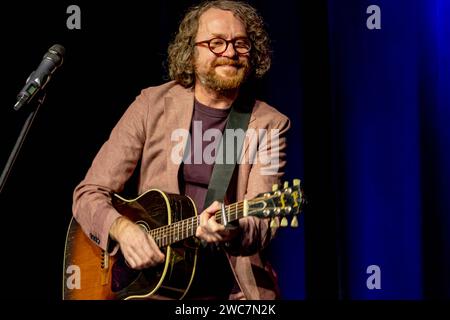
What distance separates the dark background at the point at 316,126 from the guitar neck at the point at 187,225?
989 millimetres

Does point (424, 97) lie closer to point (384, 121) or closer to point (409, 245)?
point (384, 121)

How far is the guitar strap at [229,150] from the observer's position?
2.86 metres

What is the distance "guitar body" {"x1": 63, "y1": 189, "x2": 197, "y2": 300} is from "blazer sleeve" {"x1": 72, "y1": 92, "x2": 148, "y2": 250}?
0.27ft

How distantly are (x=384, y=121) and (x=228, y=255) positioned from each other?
4.06ft

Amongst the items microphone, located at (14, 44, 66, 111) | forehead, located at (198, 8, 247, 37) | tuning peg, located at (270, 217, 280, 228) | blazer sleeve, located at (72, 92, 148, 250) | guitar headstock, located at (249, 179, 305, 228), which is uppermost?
forehead, located at (198, 8, 247, 37)

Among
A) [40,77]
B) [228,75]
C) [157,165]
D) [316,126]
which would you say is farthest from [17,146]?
[316,126]

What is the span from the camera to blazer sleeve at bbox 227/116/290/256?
8.77 feet

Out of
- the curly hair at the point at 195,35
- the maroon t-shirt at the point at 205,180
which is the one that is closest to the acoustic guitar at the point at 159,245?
the maroon t-shirt at the point at 205,180

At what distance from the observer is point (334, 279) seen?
3.55 meters

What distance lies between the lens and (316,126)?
3520mm

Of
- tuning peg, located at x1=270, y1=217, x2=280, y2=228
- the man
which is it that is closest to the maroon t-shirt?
the man

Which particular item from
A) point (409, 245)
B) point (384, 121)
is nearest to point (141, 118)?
point (384, 121)

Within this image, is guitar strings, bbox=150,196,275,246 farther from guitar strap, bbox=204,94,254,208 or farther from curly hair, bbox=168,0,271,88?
curly hair, bbox=168,0,271,88

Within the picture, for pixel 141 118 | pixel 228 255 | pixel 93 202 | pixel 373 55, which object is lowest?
pixel 228 255
